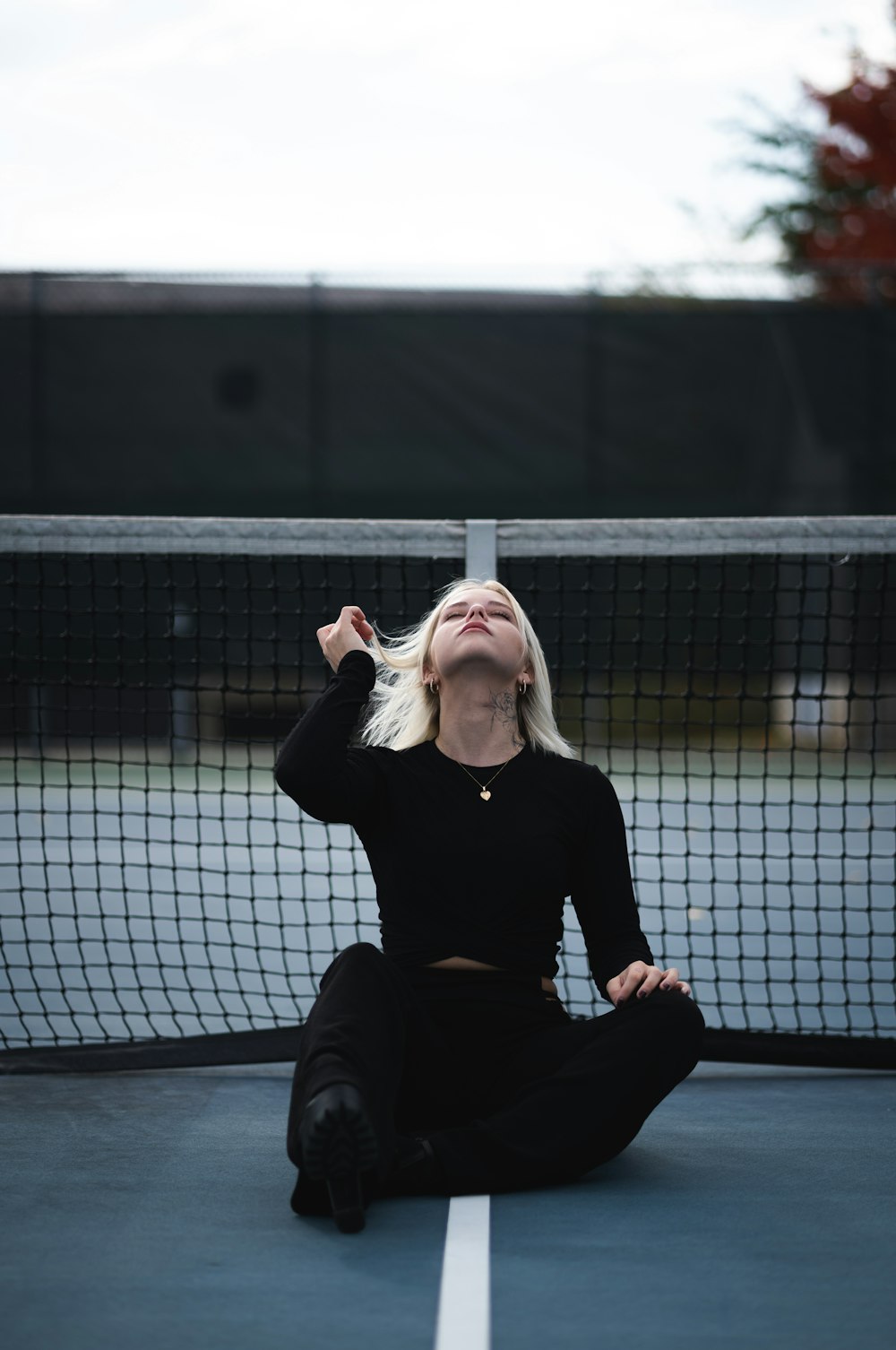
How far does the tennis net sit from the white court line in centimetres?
139

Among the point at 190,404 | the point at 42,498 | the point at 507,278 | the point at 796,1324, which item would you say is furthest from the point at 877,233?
the point at 796,1324

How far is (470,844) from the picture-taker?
3.16 metres

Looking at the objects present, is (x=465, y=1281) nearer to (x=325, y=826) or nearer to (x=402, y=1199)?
(x=402, y=1199)

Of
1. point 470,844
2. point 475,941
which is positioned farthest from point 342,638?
point 475,941

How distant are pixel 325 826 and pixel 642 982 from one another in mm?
3148

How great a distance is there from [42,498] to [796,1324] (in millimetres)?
13902

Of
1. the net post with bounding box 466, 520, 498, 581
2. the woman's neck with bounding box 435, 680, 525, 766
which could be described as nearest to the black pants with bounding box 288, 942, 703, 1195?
the woman's neck with bounding box 435, 680, 525, 766

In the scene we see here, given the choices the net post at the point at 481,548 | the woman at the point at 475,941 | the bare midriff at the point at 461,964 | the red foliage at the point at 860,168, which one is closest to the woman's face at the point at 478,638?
the woman at the point at 475,941

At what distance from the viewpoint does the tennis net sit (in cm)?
423

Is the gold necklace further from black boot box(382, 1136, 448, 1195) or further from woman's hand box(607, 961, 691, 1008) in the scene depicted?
black boot box(382, 1136, 448, 1195)

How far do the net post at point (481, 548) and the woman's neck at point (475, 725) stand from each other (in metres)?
0.84

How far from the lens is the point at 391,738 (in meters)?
3.60

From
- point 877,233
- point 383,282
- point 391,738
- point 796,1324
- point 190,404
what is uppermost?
point 877,233

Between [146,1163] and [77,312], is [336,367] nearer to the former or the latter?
[77,312]
